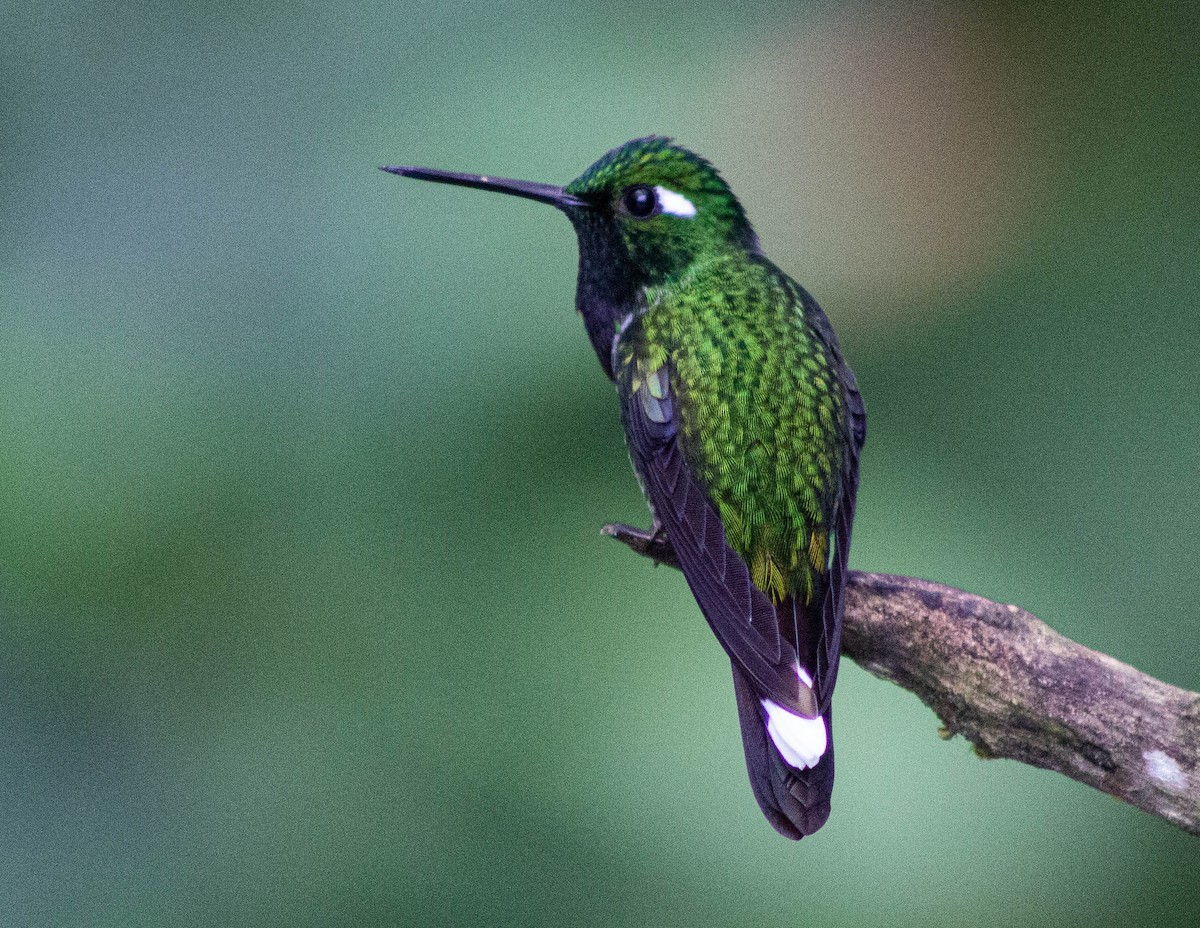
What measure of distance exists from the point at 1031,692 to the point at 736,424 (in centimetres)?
55

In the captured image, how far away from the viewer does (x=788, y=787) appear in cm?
185

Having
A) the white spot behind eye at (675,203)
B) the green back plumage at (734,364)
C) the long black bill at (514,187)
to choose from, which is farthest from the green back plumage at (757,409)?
the long black bill at (514,187)

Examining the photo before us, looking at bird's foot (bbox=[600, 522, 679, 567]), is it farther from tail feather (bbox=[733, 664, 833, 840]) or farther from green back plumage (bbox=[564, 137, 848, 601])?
tail feather (bbox=[733, 664, 833, 840])

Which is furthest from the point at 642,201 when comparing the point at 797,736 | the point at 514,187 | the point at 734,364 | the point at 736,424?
the point at 797,736

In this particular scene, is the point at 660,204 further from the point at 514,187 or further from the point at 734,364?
the point at 734,364

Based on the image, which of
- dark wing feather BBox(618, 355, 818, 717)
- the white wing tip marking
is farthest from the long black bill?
the white wing tip marking

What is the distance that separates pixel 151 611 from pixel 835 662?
6.63 feet

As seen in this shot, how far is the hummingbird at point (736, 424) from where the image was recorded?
6.20 feet

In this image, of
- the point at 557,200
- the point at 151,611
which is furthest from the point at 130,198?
the point at 557,200

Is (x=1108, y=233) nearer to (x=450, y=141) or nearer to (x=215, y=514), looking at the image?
(x=450, y=141)

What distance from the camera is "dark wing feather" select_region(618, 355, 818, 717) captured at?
1889 millimetres

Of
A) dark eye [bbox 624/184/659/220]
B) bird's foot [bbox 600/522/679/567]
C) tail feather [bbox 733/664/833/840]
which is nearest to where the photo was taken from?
tail feather [bbox 733/664/833/840]

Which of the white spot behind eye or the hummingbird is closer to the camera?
the hummingbird

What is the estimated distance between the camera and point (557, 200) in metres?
2.40
